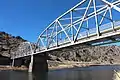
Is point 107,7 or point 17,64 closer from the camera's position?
point 107,7

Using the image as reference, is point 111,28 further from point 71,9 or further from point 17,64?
point 17,64

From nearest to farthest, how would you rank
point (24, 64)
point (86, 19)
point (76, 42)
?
point (86, 19)
point (76, 42)
point (24, 64)

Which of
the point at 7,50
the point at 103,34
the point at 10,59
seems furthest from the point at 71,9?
the point at 7,50

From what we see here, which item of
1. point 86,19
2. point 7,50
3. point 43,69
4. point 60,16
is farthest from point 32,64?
point 7,50

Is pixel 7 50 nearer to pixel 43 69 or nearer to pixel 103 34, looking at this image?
pixel 43 69

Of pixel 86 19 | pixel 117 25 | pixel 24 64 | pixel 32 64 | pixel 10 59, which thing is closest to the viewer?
pixel 117 25

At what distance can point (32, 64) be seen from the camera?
88.4 meters

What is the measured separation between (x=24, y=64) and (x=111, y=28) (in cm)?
9685

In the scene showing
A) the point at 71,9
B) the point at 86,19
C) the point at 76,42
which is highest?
the point at 71,9

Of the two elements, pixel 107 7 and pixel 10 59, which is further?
pixel 10 59

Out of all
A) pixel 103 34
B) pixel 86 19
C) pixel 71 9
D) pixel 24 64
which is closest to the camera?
pixel 103 34

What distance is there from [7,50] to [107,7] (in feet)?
482

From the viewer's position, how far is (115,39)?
40.5m

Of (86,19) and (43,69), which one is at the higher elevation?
(86,19)
